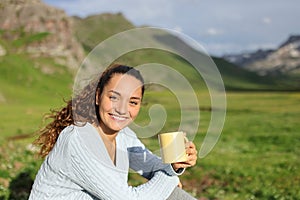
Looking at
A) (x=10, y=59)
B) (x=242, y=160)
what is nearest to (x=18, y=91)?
(x=10, y=59)

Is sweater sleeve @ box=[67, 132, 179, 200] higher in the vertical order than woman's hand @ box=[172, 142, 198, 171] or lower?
higher

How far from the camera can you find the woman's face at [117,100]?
18.7 feet

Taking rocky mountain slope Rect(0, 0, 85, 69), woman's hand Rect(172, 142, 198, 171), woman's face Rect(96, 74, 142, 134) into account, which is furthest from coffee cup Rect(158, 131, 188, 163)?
rocky mountain slope Rect(0, 0, 85, 69)

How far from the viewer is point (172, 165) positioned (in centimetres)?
606

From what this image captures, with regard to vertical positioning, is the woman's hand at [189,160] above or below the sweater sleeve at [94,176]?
below

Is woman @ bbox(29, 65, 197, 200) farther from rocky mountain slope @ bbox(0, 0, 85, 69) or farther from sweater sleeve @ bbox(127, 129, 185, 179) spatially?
rocky mountain slope @ bbox(0, 0, 85, 69)

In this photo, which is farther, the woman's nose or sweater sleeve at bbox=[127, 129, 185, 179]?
sweater sleeve at bbox=[127, 129, 185, 179]

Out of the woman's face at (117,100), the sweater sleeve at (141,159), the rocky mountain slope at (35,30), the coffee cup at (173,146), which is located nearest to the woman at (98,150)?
the woman's face at (117,100)

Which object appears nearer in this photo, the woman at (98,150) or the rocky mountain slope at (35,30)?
the woman at (98,150)

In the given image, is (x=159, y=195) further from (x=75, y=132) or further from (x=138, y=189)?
(x=75, y=132)

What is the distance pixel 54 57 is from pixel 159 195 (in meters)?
132

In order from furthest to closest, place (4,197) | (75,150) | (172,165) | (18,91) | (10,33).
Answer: (10,33), (18,91), (4,197), (172,165), (75,150)

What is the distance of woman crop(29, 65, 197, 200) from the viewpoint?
530cm

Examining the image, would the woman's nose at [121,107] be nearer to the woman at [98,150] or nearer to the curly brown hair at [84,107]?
the woman at [98,150]
